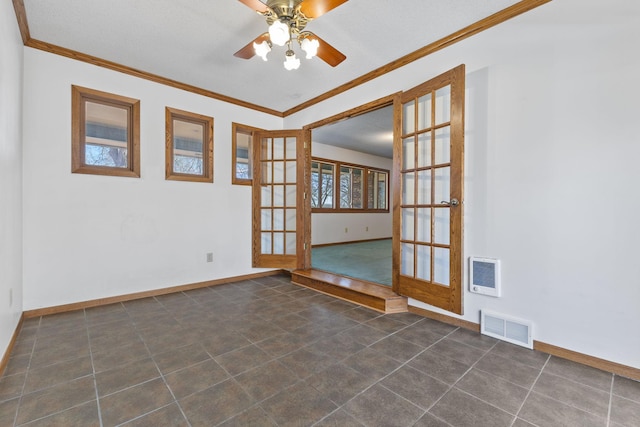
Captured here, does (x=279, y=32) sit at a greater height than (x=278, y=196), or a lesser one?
greater

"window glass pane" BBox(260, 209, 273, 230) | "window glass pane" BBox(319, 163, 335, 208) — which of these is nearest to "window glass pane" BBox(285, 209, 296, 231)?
"window glass pane" BBox(260, 209, 273, 230)

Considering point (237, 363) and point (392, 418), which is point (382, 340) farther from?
point (237, 363)

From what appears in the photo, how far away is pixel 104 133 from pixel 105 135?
23 mm

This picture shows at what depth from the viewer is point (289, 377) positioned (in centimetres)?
169

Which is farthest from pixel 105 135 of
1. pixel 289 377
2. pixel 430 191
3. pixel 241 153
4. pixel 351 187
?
pixel 351 187

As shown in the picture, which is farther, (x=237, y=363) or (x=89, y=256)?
(x=89, y=256)

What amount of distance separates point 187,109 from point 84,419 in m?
3.31

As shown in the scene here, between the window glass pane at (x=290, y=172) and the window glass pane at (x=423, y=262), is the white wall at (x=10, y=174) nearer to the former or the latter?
the window glass pane at (x=290, y=172)

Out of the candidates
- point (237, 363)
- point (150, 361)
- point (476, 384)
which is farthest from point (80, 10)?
point (476, 384)

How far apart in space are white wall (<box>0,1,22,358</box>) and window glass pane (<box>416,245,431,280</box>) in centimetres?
317

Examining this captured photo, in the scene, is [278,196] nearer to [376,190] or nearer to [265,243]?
[265,243]

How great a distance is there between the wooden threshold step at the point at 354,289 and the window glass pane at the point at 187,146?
2042 mm

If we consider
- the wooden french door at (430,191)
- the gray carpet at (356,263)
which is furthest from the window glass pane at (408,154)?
the gray carpet at (356,263)

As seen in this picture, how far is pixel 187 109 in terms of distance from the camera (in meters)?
3.56
